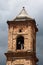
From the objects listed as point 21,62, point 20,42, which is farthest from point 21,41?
point 21,62

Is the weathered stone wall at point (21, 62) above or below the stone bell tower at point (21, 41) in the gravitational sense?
below

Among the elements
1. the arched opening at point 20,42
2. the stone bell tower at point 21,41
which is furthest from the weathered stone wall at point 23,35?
the arched opening at point 20,42

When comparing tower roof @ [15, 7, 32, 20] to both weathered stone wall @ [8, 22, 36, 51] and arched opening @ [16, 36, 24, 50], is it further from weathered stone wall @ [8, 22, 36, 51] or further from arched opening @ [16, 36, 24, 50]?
arched opening @ [16, 36, 24, 50]

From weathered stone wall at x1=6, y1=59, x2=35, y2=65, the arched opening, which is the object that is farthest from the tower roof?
weathered stone wall at x1=6, y1=59, x2=35, y2=65

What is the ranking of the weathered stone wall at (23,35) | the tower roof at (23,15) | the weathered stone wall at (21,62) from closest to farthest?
the weathered stone wall at (21,62), the weathered stone wall at (23,35), the tower roof at (23,15)

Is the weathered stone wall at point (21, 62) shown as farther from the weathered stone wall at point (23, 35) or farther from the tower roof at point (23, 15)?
the tower roof at point (23, 15)

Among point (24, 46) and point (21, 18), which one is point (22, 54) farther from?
point (21, 18)

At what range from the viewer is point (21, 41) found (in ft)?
149

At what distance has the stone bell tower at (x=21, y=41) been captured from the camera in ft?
144

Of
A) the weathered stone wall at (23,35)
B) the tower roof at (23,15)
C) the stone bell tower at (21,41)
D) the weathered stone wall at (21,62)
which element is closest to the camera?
the weathered stone wall at (21,62)

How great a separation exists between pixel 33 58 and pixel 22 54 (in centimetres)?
118

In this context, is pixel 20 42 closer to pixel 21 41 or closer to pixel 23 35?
pixel 21 41

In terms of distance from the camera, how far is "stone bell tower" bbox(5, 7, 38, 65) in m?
43.9

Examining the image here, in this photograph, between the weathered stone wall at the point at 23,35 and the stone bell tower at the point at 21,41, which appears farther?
the weathered stone wall at the point at 23,35
